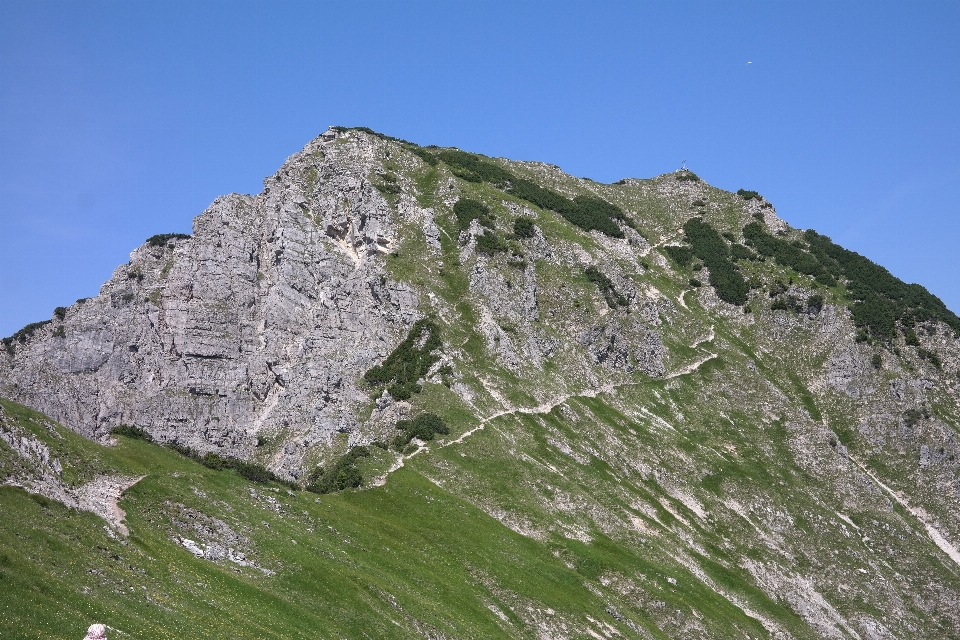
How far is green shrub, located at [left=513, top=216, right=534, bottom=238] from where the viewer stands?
145125 millimetres

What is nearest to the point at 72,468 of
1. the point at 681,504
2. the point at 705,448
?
the point at 681,504

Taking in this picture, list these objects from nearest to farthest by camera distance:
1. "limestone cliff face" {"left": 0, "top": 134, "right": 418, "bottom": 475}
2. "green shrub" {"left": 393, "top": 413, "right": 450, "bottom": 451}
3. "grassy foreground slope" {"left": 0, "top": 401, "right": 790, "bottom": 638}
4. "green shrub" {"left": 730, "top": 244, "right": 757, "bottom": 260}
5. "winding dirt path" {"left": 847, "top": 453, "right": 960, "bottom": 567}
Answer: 1. "grassy foreground slope" {"left": 0, "top": 401, "right": 790, "bottom": 638}
2. "green shrub" {"left": 393, "top": 413, "right": 450, "bottom": 451}
3. "winding dirt path" {"left": 847, "top": 453, "right": 960, "bottom": 567}
4. "limestone cliff face" {"left": 0, "top": 134, "right": 418, "bottom": 475}
5. "green shrub" {"left": 730, "top": 244, "right": 757, "bottom": 260}

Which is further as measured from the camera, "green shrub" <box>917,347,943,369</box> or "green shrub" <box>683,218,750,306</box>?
"green shrub" <box>683,218,750,306</box>

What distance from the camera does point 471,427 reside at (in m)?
100

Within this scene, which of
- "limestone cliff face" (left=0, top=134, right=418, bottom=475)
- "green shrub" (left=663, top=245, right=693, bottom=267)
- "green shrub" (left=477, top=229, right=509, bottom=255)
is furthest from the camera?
"green shrub" (left=663, top=245, right=693, bottom=267)

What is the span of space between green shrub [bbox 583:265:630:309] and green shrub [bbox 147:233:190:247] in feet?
238

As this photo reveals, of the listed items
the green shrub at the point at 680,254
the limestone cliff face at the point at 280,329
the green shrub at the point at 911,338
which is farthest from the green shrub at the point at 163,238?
the green shrub at the point at 911,338

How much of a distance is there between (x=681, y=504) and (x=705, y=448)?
14.9 m

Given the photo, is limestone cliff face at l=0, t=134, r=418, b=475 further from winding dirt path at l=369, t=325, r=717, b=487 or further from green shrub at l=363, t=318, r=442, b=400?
winding dirt path at l=369, t=325, r=717, b=487

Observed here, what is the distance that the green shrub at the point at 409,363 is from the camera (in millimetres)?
107188

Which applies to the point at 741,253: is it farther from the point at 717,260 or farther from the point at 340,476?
the point at 340,476

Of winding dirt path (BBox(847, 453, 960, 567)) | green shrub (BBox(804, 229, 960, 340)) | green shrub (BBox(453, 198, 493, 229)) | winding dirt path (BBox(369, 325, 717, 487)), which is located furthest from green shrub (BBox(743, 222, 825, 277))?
green shrub (BBox(453, 198, 493, 229))

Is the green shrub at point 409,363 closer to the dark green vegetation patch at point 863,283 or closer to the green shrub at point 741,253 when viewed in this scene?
the green shrub at point 741,253

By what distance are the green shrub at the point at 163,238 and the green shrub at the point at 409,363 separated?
154 ft
